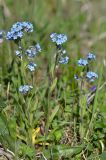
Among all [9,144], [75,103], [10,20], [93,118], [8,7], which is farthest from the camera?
[8,7]

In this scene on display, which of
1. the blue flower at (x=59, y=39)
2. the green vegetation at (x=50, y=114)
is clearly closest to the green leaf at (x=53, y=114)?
the green vegetation at (x=50, y=114)

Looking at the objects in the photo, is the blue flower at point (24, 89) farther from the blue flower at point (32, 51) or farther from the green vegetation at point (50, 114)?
the blue flower at point (32, 51)

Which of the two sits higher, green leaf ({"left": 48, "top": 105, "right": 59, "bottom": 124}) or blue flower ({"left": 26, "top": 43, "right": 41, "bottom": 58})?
blue flower ({"left": 26, "top": 43, "right": 41, "bottom": 58})

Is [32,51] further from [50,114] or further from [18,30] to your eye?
[50,114]

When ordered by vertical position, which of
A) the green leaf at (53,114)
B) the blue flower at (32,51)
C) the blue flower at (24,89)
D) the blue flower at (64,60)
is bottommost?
the green leaf at (53,114)

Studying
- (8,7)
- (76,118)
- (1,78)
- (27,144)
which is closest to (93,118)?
(76,118)

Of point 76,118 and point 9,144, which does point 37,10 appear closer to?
point 76,118

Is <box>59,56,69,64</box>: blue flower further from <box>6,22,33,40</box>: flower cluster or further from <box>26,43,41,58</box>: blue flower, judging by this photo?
<box>6,22,33,40</box>: flower cluster

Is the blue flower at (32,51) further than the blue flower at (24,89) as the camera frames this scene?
Yes

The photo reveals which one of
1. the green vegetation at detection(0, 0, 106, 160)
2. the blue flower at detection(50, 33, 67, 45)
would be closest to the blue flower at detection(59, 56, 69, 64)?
the green vegetation at detection(0, 0, 106, 160)

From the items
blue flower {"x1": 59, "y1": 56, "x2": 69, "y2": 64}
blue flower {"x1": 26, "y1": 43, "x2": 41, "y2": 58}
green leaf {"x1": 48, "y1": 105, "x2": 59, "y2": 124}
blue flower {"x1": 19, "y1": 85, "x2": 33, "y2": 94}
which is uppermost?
blue flower {"x1": 26, "y1": 43, "x2": 41, "y2": 58}

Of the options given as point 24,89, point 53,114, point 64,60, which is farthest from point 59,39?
point 53,114
